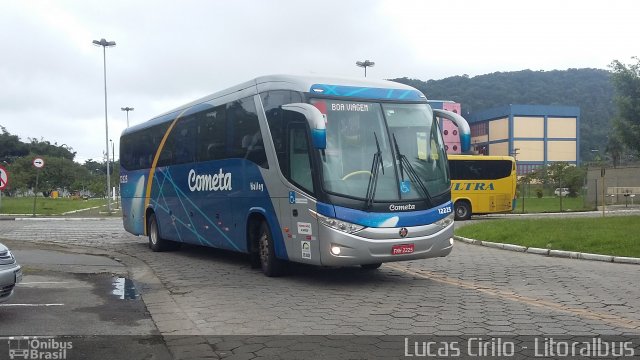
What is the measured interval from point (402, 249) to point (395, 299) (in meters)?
0.96

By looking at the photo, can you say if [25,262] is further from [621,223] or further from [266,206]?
[621,223]

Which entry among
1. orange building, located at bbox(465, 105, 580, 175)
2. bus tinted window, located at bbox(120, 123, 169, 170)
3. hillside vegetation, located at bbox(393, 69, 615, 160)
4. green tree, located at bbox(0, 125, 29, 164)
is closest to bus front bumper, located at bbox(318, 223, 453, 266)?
bus tinted window, located at bbox(120, 123, 169, 170)

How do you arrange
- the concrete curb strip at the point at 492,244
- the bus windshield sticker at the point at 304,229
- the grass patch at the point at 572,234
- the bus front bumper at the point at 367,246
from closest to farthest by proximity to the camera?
1. the bus front bumper at the point at 367,246
2. the bus windshield sticker at the point at 304,229
3. the grass patch at the point at 572,234
4. the concrete curb strip at the point at 492,244

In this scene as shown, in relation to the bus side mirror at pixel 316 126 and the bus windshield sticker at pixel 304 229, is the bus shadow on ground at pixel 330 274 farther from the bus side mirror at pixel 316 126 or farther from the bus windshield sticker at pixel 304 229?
the bus side mirror at pixel 316 126

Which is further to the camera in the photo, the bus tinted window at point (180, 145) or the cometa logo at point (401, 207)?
the bus tinted window at point (180, 145)

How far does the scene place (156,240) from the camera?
15125 millimetres

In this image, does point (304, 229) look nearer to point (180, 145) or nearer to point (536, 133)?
point (180, 145)

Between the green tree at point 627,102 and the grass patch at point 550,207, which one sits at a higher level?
the green tree at point 627,102

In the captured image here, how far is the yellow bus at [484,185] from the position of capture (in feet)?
91.1

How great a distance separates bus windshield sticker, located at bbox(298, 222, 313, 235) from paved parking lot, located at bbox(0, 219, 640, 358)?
34.0 inches

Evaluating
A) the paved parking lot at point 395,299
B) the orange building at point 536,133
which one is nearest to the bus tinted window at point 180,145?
the paved parking lot at point 395,299

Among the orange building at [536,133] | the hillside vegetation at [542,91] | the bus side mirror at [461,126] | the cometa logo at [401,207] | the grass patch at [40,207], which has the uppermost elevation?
the hillside vegetation at [542,91]

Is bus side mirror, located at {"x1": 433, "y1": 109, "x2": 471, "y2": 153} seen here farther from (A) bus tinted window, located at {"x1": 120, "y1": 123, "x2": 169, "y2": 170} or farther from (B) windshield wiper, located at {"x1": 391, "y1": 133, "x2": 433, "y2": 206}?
(A) bus tinted window, located at {"x1": 120, "y1": 123, "x2": 169, "y2": 170}

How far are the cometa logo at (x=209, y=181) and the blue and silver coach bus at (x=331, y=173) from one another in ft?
0.17
